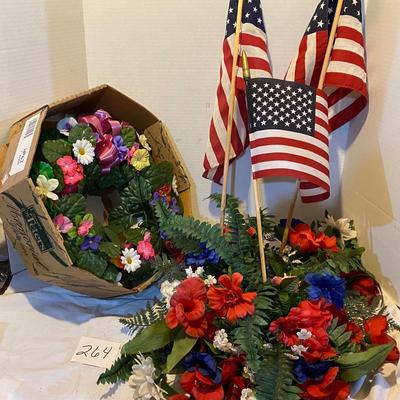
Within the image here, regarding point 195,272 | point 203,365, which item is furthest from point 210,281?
point 203,365

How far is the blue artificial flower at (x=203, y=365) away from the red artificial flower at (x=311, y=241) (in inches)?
14.6

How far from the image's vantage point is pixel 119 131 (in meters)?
1.21

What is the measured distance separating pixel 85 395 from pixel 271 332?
1.35 feet

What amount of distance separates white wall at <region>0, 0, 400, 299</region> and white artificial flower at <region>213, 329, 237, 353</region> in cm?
45

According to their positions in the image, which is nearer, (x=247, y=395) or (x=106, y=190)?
(x=247, y=395)

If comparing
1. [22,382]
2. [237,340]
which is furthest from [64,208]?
[237,340]

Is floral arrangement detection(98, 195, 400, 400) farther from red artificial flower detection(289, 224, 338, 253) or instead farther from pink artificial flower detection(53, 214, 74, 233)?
pink artificial flower detection(53, 214, 74, 233)

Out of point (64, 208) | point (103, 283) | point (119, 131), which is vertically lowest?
point (103, 283)

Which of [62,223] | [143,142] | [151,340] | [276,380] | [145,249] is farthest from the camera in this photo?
[143,142]

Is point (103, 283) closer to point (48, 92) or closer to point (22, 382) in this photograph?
point (22, 382)

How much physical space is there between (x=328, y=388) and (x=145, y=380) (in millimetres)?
341

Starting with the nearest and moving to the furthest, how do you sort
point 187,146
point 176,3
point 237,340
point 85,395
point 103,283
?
point 237,340 < point 85,395 < point 103,283 < point 176,3 < point 187,146

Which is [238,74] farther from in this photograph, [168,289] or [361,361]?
[361,361]

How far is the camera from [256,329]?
86cm
